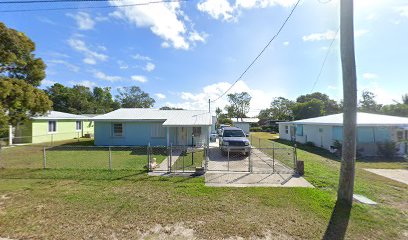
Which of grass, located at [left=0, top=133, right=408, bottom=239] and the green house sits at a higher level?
the green house

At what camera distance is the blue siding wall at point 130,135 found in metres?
20.6

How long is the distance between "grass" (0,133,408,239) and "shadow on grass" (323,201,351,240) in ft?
0.41

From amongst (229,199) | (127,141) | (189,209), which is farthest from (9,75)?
(127,141)

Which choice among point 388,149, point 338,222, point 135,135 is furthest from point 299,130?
point 338,222

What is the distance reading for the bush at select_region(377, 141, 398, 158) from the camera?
16.1 m

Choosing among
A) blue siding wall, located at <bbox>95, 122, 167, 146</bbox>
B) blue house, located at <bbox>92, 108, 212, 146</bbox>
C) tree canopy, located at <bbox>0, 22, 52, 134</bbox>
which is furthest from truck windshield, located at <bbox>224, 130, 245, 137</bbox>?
tree canopy, located at <bbox>0, 22, 52, 134</bbox>

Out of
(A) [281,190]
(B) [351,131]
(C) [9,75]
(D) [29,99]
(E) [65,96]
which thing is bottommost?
(A) [281,190]

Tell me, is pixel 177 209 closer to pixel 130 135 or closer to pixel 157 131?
pixel 157 131

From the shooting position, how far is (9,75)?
741cm

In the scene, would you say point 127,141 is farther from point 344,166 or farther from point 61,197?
point 344,166

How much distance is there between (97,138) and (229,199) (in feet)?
58.5

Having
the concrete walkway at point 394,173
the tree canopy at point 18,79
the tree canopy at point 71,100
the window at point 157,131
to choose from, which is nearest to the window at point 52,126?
the window at point 157,131

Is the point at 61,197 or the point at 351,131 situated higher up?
the point at 351,131

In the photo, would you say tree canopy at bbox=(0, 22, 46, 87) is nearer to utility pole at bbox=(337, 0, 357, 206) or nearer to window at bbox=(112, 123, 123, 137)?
utility pole at bbox=(337, 0, 357, 206)
